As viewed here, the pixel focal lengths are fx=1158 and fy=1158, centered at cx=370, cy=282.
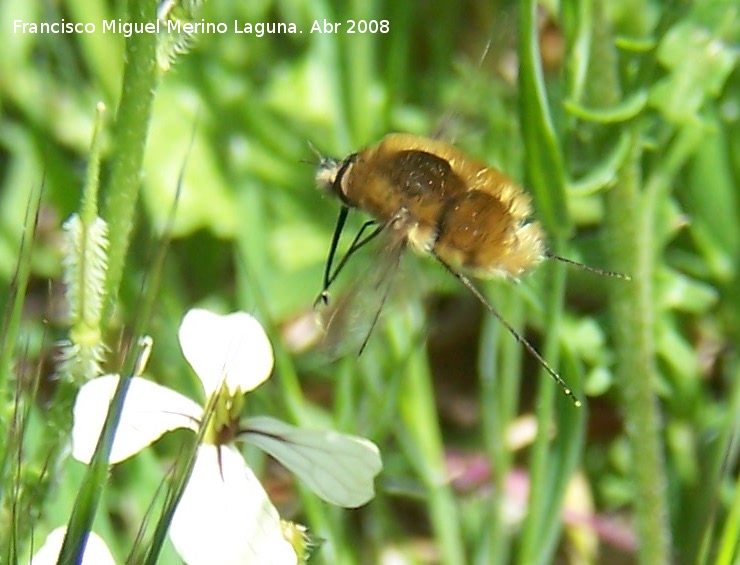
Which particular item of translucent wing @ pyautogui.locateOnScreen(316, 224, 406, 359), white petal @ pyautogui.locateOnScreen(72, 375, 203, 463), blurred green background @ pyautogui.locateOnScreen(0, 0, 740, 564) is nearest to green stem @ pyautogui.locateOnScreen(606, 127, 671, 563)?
blurred green background @ pyautogui.locateOnScreen(0, 0, 740, 564)

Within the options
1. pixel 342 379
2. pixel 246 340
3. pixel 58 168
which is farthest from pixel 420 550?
pixel 246 340

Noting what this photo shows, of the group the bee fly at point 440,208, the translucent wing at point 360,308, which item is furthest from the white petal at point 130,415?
the bee fly at point 440,208

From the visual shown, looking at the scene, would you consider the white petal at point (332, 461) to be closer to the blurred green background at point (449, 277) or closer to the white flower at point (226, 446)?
the white flower at point (226, 446)

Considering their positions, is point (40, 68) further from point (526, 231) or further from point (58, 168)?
point (526, 231)

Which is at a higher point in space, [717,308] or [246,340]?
[717,308]

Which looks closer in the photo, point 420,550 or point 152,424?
point 152,424

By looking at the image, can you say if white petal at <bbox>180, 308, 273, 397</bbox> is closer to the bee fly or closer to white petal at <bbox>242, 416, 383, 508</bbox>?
white petal at <bbox>242, 416, 383, 508</bbox>

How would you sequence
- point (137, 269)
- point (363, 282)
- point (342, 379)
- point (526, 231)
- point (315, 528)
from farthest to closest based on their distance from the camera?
1. point (137, 269)
2. point (342, 379)
3. point (315, 528)
4. point (526, 231)
5. point (363, 282)
